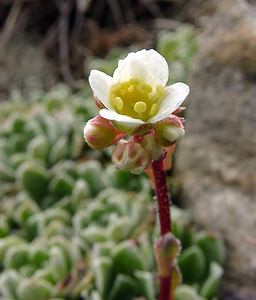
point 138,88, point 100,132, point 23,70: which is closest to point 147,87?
point 138,88

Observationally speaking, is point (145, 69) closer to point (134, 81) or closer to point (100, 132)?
point (134, 81)

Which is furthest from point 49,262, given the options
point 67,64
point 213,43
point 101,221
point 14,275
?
point 67,64

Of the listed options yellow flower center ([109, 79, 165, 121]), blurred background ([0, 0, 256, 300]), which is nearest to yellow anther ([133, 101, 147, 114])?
yellow flower center ([109, 79, 165, 121])

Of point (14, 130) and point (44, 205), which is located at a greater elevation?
point (14, 130)

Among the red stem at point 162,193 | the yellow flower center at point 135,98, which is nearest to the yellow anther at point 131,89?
the yellow flower center at point 135,98

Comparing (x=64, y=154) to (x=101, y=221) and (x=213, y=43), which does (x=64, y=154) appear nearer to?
(x=101, y=221)

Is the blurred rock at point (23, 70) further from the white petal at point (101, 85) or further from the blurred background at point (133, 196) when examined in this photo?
the white petal at point (101, 85)
